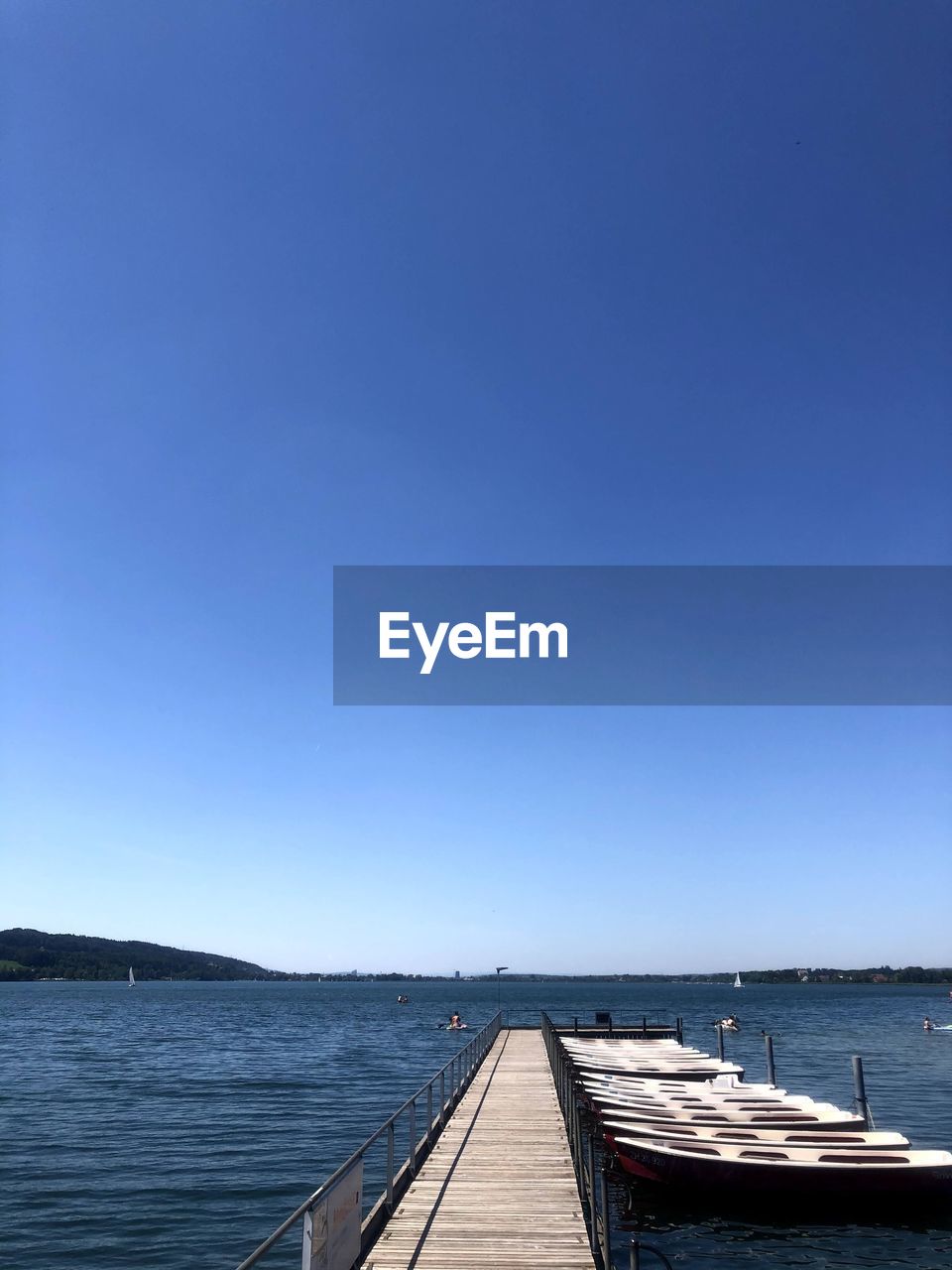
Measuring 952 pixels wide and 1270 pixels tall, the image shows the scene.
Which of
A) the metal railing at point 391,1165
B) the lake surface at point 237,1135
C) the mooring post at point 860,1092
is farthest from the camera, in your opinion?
the mooring post at point 860,1092

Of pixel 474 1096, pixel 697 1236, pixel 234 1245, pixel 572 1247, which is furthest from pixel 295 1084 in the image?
pixel 572 1247

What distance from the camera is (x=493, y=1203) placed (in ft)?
40.8

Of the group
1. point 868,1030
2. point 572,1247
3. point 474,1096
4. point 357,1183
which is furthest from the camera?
point 868,1030

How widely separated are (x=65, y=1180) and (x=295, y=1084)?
18.3 m

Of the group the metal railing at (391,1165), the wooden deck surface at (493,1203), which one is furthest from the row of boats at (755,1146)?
the metal railing at (391,1165)

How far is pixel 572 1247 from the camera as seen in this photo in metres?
10.7

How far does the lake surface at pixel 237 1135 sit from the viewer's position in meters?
17.2

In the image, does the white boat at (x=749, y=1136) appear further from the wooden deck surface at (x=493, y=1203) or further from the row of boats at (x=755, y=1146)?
the wooden deck surface at (x=493, y=1203)

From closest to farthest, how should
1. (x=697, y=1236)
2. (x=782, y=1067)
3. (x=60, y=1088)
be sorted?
1. (x=697, y=1236)
2. (x=60, y=1088)
3. (x=782, y=1067)

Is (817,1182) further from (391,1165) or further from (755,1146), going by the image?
(391,1165)

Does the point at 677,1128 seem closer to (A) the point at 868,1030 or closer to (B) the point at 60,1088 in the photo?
(B) the point at 60,1088

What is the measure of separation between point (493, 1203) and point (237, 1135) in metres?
18.7

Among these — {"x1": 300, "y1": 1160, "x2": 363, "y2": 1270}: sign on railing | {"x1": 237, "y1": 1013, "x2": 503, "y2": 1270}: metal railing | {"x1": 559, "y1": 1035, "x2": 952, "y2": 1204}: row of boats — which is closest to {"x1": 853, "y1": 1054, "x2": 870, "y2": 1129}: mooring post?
{"x1": 559, "y1": 1035, "x2": 952, "y2": 1204}: row of boats

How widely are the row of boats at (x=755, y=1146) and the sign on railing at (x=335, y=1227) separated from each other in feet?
35.9
